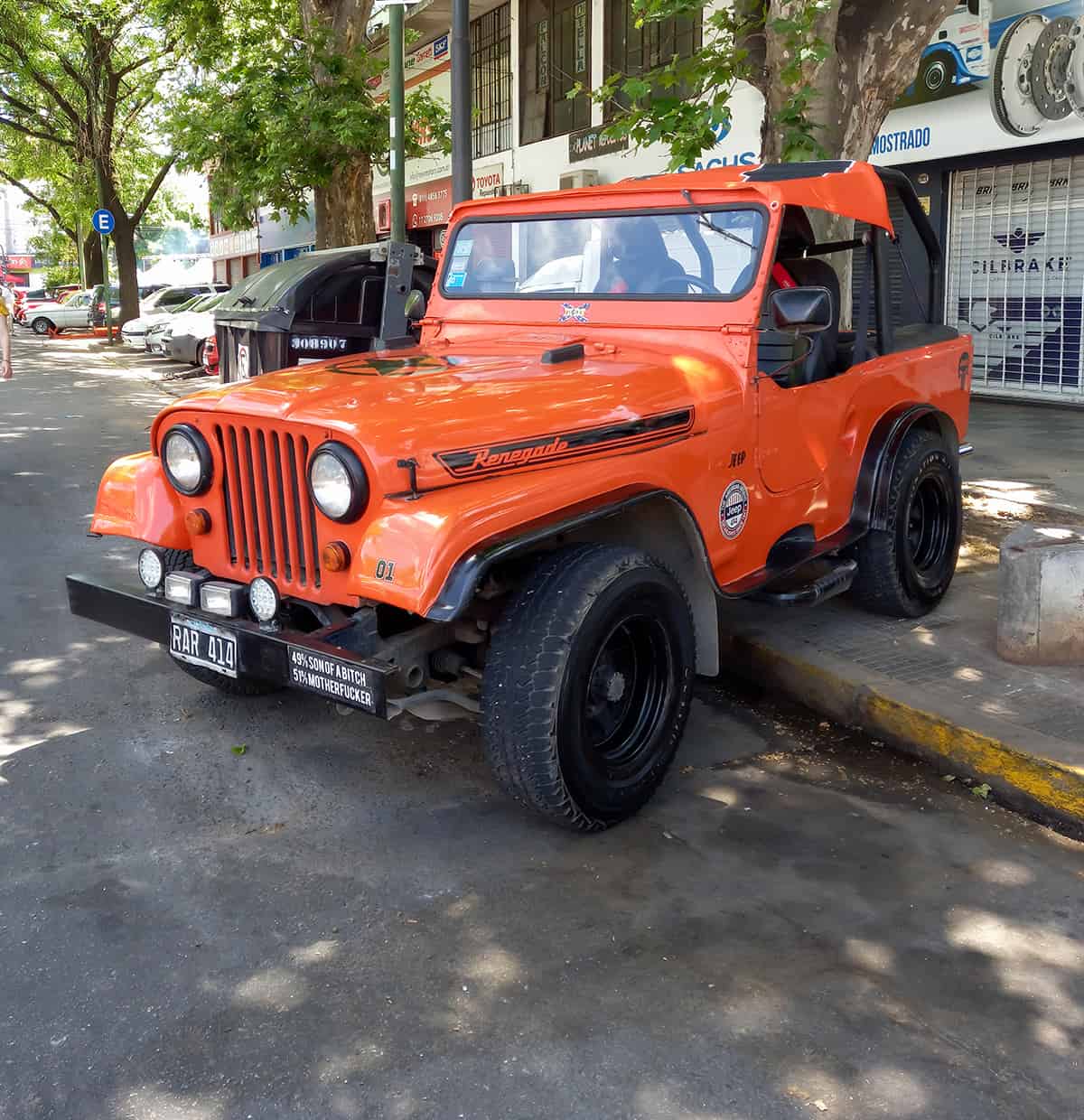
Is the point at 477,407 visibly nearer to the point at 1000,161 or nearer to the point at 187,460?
the point at 187,460

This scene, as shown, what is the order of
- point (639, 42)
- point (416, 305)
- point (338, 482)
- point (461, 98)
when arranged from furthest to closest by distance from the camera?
1. point (639, 42)
2. point (461, 98)
3. point (416, 305)
4. point (338, 482)

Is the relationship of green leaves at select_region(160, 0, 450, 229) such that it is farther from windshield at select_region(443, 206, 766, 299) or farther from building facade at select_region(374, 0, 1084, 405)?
windshield at select_region(443, 206, 766, 299)

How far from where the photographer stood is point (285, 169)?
13.8 m

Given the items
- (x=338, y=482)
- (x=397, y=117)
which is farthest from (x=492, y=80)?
(x=338, y=482)

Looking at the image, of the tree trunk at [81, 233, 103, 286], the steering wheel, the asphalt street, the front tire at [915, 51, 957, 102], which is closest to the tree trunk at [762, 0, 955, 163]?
the steering wheel

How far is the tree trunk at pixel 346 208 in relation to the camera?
1445 centimetres

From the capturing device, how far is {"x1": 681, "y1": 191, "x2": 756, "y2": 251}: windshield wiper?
4.45 metres

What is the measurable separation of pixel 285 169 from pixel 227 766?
1107 cm

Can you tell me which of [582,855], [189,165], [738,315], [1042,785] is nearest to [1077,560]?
[1042,785]

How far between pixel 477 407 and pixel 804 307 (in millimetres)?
1226

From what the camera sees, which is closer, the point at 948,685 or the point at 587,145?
the point at 948,685

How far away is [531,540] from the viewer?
3428mm

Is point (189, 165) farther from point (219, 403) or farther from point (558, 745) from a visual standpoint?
point (558, 745)

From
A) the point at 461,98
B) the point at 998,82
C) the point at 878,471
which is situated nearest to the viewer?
the point at 878,471
